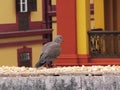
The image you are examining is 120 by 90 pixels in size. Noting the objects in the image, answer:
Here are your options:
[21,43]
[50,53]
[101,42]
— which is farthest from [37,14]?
[50,53]

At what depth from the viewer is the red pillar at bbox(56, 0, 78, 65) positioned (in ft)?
49.6

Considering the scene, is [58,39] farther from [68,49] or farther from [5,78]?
[68,49]

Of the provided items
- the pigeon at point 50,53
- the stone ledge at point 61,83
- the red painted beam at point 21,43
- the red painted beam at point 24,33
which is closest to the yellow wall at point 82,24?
the pigeon at point 50,53

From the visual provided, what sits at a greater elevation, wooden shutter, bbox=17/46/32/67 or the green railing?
the green railing

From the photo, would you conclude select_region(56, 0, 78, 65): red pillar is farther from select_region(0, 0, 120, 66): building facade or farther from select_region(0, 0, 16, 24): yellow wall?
select_region(0, 0, 16, 24): yellow wall

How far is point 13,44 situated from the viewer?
28.1 metres

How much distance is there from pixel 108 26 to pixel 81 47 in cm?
373

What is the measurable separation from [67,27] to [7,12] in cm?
1327

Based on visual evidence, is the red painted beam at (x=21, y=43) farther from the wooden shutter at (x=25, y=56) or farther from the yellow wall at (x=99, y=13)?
the yellow wall at (x=99, y=13)

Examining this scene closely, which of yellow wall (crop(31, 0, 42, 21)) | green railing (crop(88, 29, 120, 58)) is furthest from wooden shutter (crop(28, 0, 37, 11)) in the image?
green railing (crop(88, 29, 120, 58))

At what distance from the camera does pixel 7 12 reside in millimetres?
28203

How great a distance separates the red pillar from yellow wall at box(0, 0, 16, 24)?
12.7 m

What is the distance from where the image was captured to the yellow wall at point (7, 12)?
2790cm

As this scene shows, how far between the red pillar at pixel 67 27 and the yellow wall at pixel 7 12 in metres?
12.7
